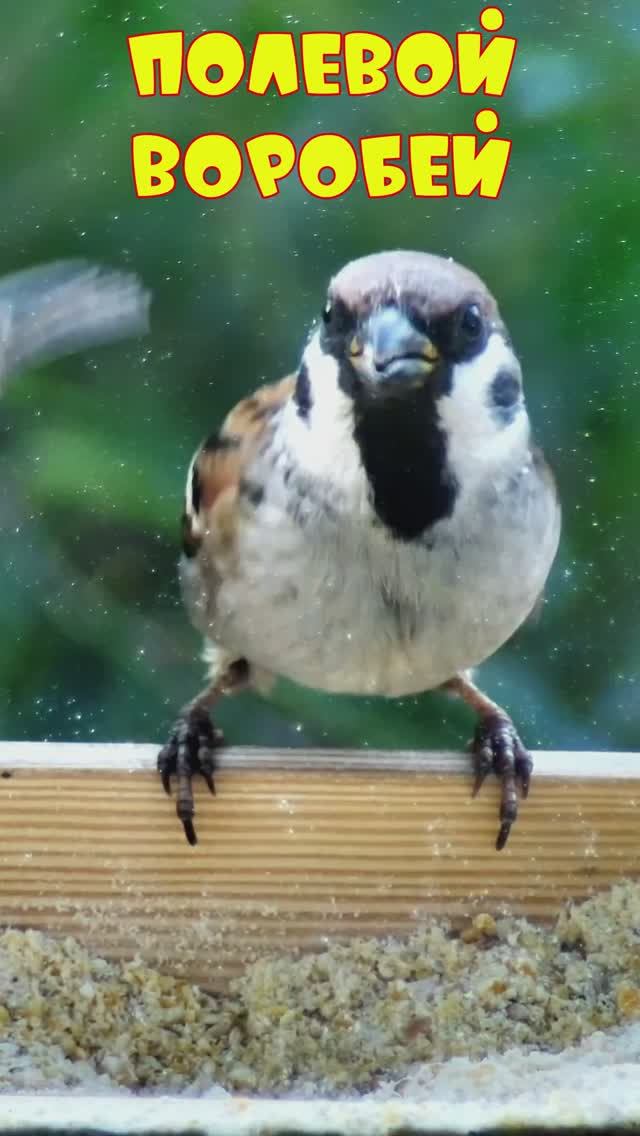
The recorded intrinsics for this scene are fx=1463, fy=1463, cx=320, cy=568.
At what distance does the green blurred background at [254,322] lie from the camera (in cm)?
110

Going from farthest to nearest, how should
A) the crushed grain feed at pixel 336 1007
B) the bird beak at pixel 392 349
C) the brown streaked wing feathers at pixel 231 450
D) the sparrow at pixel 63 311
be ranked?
the sparrow at pixel 63 311 → the brown streaked wing feathers at pixel 231 450 → the crushed grain feed at pixel 336 1007 → the bird beak at pixel 392 349

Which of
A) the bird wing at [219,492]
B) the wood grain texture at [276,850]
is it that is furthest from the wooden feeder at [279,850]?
the bird wing at [219,492]

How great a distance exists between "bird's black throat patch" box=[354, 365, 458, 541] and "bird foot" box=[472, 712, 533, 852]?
0.61 feet

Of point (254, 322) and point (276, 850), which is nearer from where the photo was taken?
point (276, 850)

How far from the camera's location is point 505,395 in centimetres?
93

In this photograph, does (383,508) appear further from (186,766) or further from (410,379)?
(186,766)

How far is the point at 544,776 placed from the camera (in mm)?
1021

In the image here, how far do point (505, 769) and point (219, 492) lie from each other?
285 millimetres

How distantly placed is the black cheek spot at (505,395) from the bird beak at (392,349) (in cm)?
9

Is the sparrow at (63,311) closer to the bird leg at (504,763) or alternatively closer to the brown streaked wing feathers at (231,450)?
the brown streaked wing feathers at (231,450)

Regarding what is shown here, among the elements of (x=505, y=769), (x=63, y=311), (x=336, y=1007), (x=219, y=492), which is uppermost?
(x=63, y=311)

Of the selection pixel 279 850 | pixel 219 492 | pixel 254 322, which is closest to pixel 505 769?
pixel 279 850

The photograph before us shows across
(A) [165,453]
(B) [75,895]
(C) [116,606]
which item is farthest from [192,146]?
(B) [75,895]

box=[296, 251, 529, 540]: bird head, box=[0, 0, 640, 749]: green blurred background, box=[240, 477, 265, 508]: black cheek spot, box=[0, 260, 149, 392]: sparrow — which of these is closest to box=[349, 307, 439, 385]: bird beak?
box=[296, 251, 529, 540]: bird head
